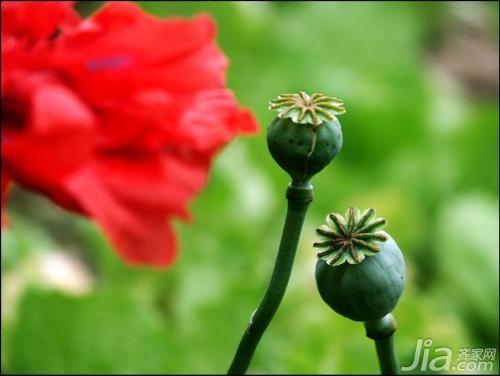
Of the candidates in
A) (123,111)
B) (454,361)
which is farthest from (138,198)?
(454,361)

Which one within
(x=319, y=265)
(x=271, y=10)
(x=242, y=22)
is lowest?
(x=271, y=10)

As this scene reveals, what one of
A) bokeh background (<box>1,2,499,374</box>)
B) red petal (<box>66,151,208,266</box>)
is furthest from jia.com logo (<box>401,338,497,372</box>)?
red petal (<box>66,151,208,266</box>)

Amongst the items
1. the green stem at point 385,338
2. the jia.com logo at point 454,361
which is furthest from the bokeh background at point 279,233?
the green stem at point 385,338

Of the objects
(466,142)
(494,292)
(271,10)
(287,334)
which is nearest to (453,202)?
(466,142)

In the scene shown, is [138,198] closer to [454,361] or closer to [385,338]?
[385,338]

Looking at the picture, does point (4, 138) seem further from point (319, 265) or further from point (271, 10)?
point (271, 10)

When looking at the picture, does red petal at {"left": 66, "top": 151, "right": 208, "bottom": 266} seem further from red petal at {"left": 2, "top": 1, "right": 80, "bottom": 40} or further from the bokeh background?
the bokeh background
